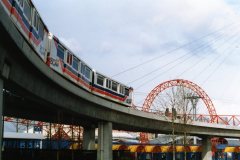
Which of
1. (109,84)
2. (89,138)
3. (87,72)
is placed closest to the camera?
(87,72)

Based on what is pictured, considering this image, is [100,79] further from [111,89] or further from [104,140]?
[104,140]

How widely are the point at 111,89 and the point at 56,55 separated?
1862cm

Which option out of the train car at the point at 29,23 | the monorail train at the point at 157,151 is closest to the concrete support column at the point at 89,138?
the monorail train at the point at 157,151

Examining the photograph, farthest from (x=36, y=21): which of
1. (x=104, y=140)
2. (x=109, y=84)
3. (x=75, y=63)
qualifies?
(x=104, y=140)

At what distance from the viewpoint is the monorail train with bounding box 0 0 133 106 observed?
2058cm

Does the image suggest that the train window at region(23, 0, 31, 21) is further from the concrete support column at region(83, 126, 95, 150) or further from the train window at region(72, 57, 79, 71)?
the concrete support column at region(83, 126, 95, 150)

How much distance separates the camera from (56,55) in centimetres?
2983

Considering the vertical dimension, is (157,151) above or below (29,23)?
below

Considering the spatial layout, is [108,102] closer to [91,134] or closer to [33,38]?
[91,134]

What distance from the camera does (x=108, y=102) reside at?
148 ft

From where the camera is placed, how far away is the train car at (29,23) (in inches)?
750

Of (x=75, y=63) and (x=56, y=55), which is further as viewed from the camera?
(x=75, y=63)

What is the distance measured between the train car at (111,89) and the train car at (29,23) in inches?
632

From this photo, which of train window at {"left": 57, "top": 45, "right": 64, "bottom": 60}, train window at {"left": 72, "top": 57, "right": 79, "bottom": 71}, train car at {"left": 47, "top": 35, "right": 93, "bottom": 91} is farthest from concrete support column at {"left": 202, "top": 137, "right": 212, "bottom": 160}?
train window at {"left": 57, "top": 45, "right": 64, "bottom": 60}
